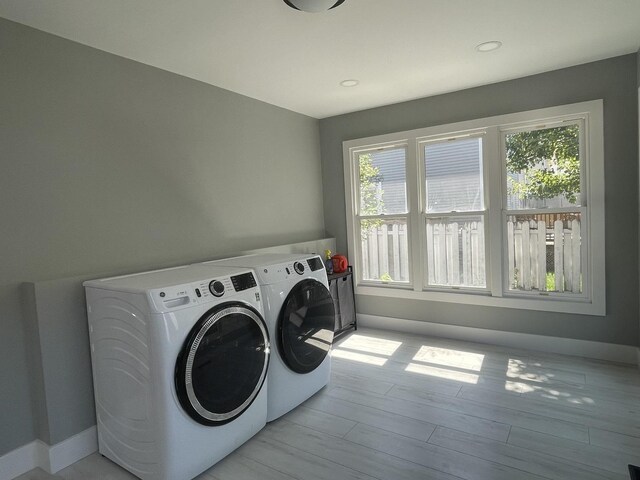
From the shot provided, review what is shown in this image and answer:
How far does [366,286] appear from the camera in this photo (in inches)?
162

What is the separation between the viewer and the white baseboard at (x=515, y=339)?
298cm

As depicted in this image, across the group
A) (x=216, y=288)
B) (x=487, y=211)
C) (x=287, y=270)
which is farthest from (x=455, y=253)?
(x=216, y=288)

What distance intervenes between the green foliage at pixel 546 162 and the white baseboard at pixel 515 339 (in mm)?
1183

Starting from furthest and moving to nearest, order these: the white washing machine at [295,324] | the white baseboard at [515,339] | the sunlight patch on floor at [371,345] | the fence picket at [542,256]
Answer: the sunlight patch on floor at [371,345] → the fence picket at [542,256] → the white baseboard at [515,339] → the white washing machine at [295,324]

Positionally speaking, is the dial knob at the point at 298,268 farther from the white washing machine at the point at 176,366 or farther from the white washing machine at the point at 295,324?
the white washing machine at the point at 176,366

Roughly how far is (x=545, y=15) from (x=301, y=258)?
202 cm

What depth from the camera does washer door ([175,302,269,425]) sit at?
69.6 inches

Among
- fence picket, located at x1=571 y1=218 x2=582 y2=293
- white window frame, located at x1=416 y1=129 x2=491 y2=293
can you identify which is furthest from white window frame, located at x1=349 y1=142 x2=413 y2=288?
fence picket, located at x1=571 y1=218 x2=582 y2=293

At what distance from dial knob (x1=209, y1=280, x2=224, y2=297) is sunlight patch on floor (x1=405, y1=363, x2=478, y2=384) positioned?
1761 mm

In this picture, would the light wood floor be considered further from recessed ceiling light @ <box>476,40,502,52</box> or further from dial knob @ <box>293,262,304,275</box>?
recessed ceiling light @ <box>476,40,502,52</box>

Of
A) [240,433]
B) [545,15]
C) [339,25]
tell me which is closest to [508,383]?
[240,433]

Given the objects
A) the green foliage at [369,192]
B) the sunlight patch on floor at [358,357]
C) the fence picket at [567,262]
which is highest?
the green foliage at [369,192]

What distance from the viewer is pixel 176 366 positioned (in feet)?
5.65

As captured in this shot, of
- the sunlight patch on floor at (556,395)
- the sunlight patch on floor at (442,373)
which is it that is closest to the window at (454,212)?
the sunlight patch on floor at (442,373)
